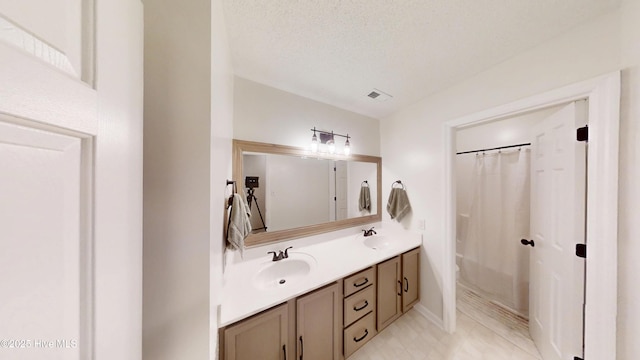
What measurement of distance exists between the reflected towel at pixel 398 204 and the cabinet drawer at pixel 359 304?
84 cm

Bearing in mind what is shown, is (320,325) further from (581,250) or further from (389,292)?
(581,250)

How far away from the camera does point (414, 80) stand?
1566 mm

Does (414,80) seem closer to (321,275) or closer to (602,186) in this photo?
(602,186)

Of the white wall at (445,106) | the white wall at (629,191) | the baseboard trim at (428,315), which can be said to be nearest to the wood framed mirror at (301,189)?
the white wall at (445,106)

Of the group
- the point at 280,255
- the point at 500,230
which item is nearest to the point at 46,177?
the point at 280,255

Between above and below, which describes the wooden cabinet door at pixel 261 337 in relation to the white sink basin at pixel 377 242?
below

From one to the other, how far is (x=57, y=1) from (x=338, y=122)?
1852 mm

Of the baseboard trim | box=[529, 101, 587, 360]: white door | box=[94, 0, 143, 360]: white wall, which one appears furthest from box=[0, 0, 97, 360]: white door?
the baseboard trim

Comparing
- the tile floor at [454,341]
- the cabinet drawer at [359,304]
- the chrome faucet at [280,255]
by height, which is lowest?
the tile floor at [454,341]

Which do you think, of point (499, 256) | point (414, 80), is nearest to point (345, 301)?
point (414, 80)

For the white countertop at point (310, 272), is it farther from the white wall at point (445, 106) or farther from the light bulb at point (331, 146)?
the light bulb at point (331, 146)

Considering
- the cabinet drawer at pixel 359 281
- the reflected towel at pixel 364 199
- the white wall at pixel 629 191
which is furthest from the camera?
the reflected towel at pixel 364 199

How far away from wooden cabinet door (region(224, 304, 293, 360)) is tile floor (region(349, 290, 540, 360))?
2.45 feet

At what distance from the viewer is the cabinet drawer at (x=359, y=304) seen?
1353mm
